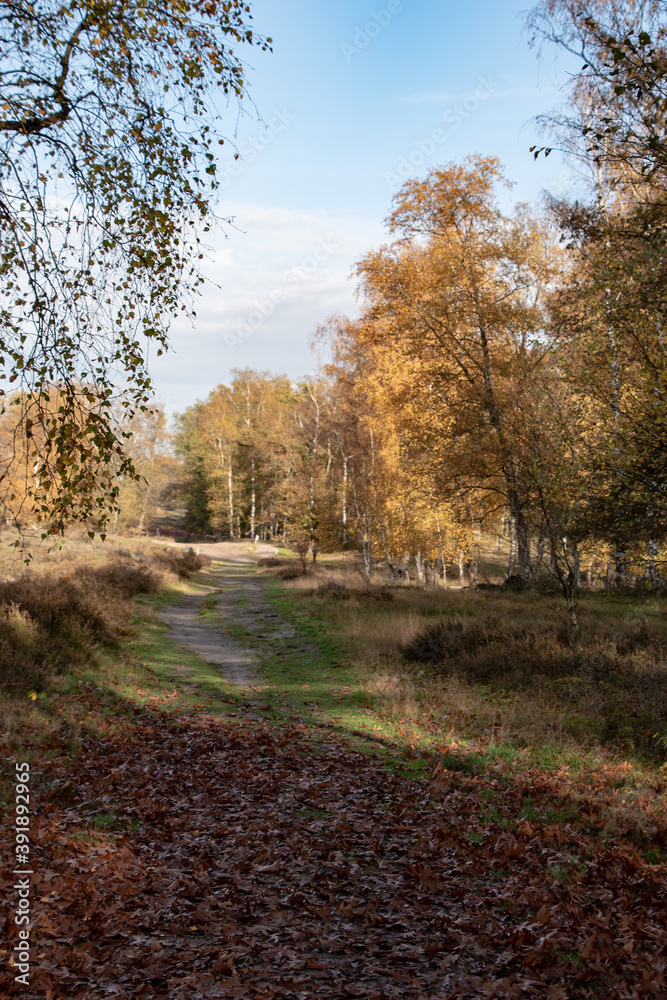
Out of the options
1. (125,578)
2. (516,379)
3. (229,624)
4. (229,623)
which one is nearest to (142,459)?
(125,578)

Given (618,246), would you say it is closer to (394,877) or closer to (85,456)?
(85,456)

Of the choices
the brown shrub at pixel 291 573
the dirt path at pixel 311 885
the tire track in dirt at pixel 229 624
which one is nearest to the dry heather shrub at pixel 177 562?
the tire track in dirt at pixel 229 624

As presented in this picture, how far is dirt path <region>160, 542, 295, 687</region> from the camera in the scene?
12812 millimetres

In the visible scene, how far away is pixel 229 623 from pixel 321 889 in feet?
44.7

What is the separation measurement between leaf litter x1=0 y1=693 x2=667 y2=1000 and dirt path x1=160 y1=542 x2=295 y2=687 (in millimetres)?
5191

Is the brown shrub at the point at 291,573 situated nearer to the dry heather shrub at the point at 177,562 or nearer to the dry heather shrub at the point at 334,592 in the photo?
the dry heather shrub at the point at 177,562

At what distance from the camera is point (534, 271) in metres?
18.3

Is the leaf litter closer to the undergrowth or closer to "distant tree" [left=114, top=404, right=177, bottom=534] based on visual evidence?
the undergrowth

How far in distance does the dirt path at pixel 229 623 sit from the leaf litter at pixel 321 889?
519cm

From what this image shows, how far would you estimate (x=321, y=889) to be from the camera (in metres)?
4.61

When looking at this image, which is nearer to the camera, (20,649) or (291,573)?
(20,649)

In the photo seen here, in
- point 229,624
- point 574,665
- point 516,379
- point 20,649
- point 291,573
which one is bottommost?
point 229,624

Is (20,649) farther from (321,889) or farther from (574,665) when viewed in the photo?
(574,665)

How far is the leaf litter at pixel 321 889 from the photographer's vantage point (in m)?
3.56
